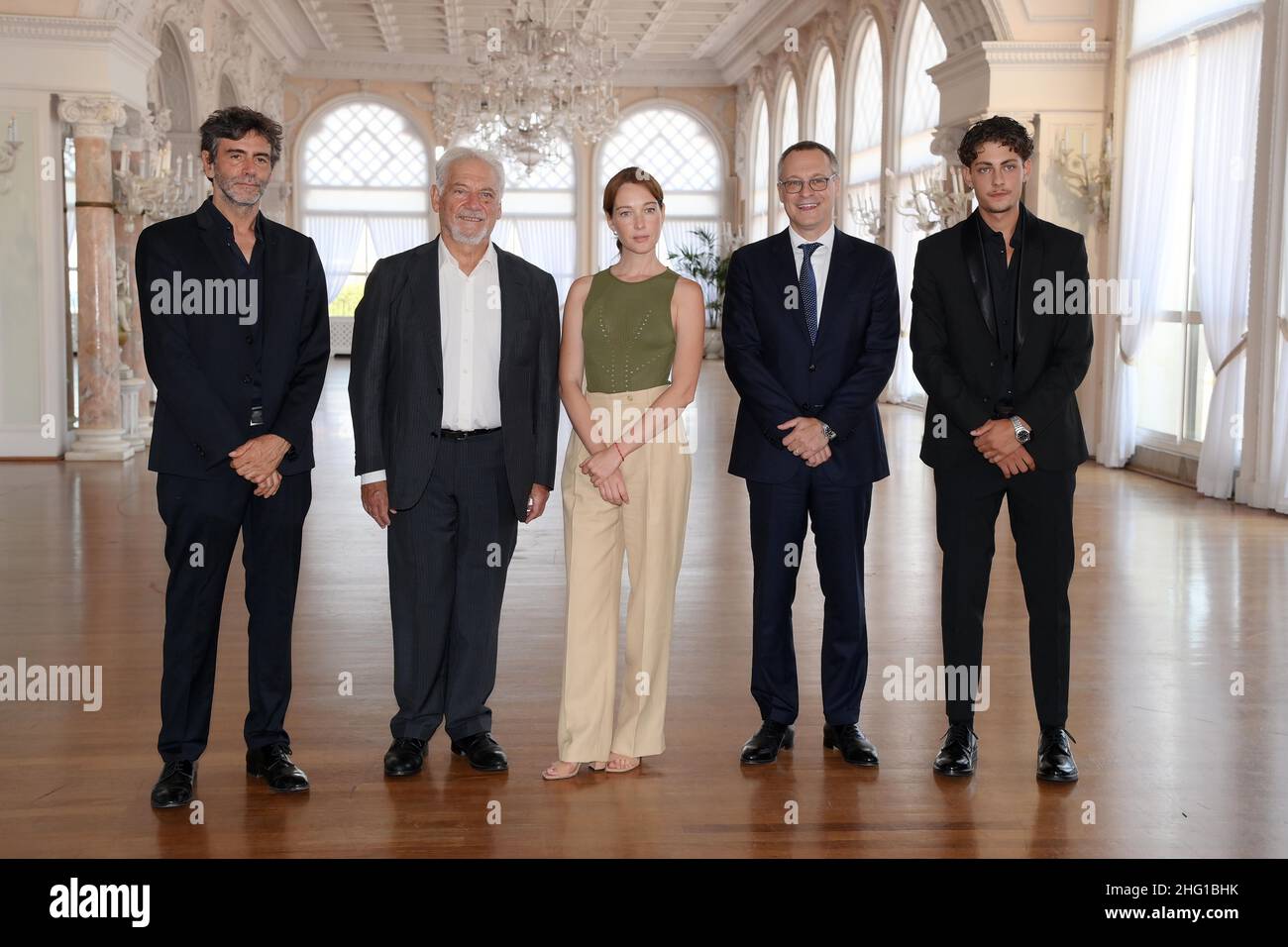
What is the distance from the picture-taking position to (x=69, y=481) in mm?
10250

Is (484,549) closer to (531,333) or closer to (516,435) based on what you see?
(516,435)

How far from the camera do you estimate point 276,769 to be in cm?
369

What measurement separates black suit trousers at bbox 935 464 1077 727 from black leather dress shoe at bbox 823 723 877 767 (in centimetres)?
26

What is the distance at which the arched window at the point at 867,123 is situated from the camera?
17984mm

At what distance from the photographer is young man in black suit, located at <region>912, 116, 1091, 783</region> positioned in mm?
3760

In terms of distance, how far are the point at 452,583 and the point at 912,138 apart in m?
13.9

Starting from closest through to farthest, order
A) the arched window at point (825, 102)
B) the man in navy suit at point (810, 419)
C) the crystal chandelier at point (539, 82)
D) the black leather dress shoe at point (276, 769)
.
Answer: the black leather dress shoe at point (276, 769)
the man in navy suit at point (810, 419)
the crystal chandelier at point (539, 82)
the arched window at point (825, 102)

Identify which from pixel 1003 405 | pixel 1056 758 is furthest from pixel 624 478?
pixel 1056 758

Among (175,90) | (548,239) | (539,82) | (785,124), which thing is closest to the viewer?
(539,82)

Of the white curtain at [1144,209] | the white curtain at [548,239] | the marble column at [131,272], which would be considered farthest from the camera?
the white curtain at [548,239]

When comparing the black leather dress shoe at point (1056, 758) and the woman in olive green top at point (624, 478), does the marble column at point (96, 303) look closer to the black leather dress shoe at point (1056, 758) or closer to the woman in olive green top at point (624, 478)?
the woman in olive green top at point (624, 478)

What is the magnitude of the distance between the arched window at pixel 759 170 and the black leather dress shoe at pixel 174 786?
71.4ft

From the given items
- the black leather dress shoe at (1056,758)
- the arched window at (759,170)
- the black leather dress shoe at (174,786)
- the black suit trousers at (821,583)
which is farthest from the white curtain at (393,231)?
the black leather dress shoe at (1056,758)

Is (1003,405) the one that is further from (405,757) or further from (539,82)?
(539,82)
